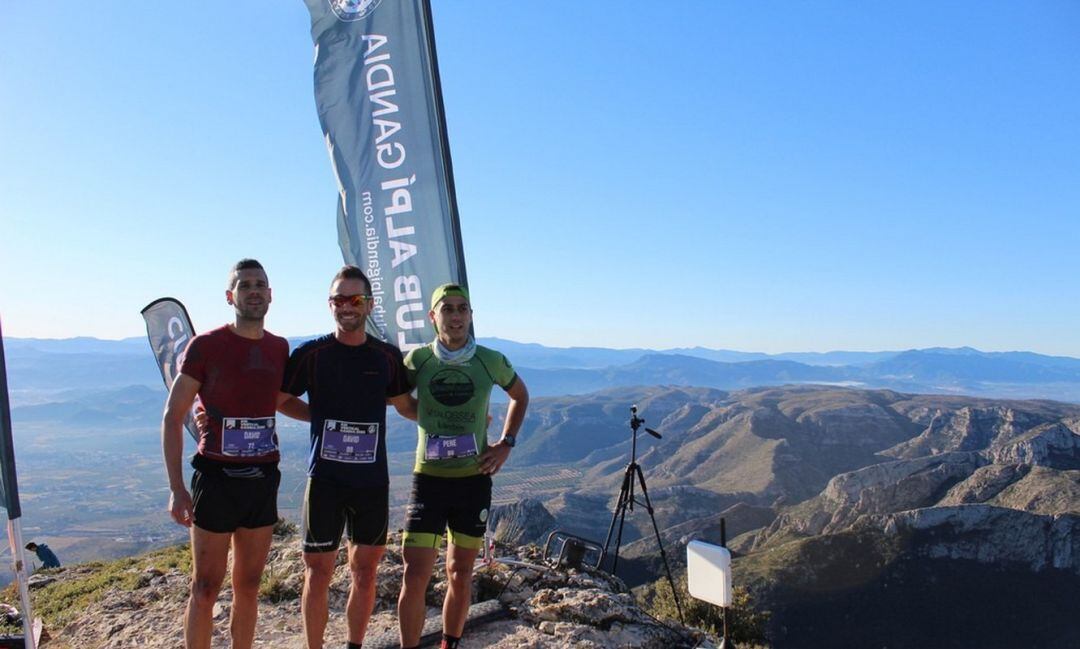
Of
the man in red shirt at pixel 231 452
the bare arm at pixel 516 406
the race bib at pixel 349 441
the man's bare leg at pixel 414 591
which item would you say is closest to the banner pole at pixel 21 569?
the man in red shirt at pixel 231 452

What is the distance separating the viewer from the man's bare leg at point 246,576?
3959 millimetres

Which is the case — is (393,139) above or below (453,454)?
above

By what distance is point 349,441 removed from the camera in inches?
162

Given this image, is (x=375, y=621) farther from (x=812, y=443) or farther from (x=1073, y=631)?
(x=812, y=443)

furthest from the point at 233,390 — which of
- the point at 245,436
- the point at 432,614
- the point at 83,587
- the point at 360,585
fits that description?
the point at 83,587

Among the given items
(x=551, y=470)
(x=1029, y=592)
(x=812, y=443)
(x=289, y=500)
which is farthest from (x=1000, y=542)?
(x=551, y=470)

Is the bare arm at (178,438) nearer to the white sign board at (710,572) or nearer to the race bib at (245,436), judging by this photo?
the race bib at (245,436)

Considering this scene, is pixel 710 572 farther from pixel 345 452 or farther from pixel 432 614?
pixel 345 452

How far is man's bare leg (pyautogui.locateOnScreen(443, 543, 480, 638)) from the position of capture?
434 cm

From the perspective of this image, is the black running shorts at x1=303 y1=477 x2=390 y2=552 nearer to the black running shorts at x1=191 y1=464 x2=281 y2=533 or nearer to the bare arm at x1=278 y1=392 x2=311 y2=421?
the black running shorts at x1=191 y1=464 x2=281 y2=533

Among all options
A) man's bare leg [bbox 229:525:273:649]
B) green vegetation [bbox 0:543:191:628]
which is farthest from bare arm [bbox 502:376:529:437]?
green vegetation [bbox 0:543:191:628]

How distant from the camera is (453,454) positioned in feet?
14.3

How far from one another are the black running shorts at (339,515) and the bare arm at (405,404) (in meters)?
0.54

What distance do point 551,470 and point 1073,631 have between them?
149687 mm
